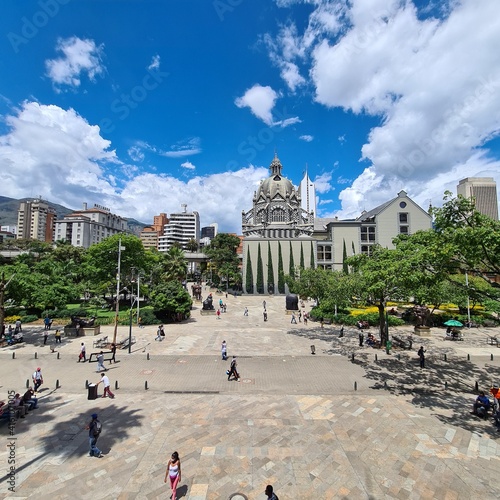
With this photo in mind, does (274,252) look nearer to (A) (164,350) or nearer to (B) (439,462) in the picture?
(A) (164,350)

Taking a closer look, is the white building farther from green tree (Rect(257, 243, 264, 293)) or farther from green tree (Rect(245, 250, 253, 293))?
green tree (Rect(257, 243, 264, 293))

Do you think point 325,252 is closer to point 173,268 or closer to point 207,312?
point 173,268

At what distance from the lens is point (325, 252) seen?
2564 inches

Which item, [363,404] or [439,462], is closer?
[439,462]

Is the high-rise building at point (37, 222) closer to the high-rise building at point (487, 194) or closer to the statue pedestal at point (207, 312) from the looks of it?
the statue pedestal at point (207, 312)

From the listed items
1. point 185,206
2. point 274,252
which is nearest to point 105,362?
point 274,252

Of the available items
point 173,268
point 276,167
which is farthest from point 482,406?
point 276,167

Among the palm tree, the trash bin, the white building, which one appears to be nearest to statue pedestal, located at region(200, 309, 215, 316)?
the palm tree

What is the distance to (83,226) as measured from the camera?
113 metres

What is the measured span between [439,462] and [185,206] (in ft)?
514

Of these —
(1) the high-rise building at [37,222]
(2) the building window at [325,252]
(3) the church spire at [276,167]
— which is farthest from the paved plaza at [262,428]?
(1) the high-rise building at [37,222]

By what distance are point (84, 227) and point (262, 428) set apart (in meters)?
122

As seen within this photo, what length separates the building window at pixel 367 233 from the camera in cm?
6306

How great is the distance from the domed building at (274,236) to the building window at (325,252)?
7.44 feet
